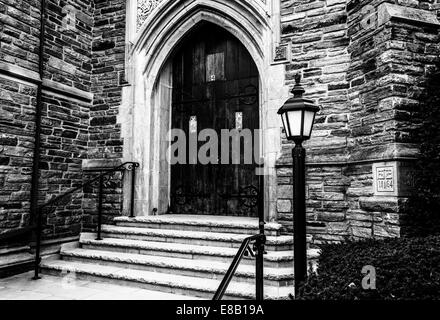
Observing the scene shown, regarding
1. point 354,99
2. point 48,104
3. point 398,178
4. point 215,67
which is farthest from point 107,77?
point 398,178

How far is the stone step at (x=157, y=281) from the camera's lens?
11.1ft

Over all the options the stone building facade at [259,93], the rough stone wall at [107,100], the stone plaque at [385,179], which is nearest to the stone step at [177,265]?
the stone building facade at [259,93]

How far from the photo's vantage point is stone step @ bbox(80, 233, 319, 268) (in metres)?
3.86

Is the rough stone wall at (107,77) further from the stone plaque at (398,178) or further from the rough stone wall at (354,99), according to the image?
the stone plaque at (398,178)

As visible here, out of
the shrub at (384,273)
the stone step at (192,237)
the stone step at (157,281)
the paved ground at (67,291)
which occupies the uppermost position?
the shrub at (384,273)

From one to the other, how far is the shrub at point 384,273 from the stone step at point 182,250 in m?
1.01

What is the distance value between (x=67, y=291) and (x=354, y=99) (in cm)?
414

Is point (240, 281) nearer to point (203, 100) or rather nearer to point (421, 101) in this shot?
point (421, 101)

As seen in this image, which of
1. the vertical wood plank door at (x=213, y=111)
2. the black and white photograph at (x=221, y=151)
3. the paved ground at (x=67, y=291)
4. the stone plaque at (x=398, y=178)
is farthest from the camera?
the vertical wood plank door at (x=213, y=111)

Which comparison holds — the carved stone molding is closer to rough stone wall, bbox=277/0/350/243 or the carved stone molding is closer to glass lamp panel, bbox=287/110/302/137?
rough stone wall, bbox=277/0/350/243

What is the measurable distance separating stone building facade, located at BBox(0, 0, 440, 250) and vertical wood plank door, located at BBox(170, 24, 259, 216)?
0.34 m

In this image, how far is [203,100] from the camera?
6051mm

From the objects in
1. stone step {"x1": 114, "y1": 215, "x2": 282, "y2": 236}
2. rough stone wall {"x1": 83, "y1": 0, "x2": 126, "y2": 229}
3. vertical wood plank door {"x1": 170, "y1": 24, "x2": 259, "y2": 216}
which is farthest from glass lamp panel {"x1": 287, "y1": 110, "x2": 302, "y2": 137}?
rough stone wall {"x1": 83, "y1": 0, "x2": 126, "y2": 229}

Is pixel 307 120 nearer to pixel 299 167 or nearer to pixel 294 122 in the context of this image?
pixel 294 122
